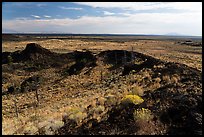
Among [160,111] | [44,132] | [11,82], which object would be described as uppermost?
[160,111]

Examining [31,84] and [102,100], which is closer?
[102,100]

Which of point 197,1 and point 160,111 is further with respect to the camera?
point 160,111

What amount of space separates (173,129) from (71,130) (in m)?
5.25

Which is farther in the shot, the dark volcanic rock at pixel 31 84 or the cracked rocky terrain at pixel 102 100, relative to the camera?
the dark volcanic rock at pixel 31 84

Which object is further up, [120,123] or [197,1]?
[197,1]

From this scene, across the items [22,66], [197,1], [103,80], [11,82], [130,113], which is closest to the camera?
[197,1]

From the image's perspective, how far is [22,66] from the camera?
181 ft

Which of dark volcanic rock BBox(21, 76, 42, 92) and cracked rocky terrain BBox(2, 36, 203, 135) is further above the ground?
cracked rocky terrain BBox(2, 36, 203, 135)

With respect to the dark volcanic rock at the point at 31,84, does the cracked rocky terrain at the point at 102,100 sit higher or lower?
higher

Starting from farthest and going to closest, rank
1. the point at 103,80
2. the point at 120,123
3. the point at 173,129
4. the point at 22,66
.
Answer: the point at 22,66
the point at 103,80
the point at 120,123
the point at 173,129

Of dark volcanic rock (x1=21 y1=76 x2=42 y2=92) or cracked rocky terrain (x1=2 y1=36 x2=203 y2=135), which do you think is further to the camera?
dark volcanic rock (x1=21 y1=76 x2=42 y2=92)

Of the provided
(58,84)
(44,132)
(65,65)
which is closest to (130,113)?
(44,132)

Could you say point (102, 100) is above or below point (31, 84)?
above

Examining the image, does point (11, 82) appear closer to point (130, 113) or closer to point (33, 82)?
point (33, 82)
